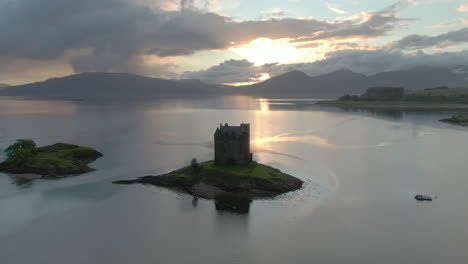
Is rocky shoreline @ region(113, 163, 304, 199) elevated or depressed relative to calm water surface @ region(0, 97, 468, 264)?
elevated

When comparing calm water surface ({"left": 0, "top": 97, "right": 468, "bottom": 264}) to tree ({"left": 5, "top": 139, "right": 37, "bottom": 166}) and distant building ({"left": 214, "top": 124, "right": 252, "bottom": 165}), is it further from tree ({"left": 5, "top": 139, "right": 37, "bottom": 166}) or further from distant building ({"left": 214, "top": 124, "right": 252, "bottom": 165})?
distant building ({"left": 214, "top": 124, "right": 252, "bottom": 165})

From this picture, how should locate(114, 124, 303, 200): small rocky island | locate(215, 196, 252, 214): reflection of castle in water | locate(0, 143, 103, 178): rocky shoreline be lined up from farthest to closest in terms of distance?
locate(0, 143, 103, 178): rocky shoreline, locate(114, 124, 303, 200): small rocky island, locate(215, 196, 252, 214): reflection of castle in water

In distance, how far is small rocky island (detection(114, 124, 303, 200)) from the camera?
202 feet

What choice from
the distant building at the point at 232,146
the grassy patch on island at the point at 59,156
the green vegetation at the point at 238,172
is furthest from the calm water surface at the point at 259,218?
the distant building at the point at 232,146

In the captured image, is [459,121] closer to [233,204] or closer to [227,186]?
[227,186]

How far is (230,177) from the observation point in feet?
207

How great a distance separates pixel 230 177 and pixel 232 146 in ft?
21.3

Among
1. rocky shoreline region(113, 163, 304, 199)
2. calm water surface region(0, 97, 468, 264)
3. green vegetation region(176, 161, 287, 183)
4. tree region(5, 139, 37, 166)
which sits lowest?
calm water surface region(0, 97, 468, 264)

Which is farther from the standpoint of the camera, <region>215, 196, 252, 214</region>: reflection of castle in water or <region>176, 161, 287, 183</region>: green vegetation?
<region>176, 161, 287, 183</region>: green vegetation

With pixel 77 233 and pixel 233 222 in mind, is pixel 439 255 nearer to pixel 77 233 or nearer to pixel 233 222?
A: pixel 233 222

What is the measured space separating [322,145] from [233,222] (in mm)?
70088

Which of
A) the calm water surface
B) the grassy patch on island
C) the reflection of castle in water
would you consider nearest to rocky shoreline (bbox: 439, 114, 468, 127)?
the calm water surface

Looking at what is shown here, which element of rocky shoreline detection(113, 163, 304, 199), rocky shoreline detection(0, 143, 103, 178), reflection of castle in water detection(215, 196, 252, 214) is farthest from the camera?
rocky shoreline detection(0, 143, 103, 178)

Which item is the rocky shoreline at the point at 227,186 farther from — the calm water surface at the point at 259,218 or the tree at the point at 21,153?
the tree at the point at 21,153
